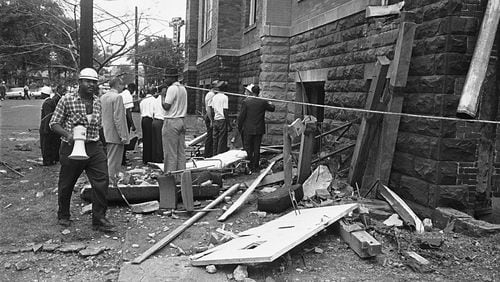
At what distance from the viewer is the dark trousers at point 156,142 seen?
35.0 ft

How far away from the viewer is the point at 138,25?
35.9 ft

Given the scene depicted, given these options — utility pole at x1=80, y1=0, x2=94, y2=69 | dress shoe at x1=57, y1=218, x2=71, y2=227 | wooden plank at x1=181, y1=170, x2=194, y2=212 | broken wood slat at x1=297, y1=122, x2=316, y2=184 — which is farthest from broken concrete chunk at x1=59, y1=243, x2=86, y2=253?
broken wood slat at x1=297, y1=122, x2=316, y2=184

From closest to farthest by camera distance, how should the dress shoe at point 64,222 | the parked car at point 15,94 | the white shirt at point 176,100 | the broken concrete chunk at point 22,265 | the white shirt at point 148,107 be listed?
the broken concrete chunk at point 22,265
the dress shoe at point 64,222
the white shirt at point 176,100
the white shirt at point 148,107
the parked car at point 15,94

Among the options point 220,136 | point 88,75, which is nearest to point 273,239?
point 88,75

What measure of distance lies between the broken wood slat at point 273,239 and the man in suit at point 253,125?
13.5ft

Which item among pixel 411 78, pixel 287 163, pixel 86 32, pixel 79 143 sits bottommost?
pixel 287 163

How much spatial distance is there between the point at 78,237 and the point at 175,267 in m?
1.74

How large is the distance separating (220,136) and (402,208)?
19.0 feet

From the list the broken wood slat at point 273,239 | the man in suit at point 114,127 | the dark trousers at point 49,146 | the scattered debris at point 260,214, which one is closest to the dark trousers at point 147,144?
the dark trousers at point 49,146

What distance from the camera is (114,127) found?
804cm

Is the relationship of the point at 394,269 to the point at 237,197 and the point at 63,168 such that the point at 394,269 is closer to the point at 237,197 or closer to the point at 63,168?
Answer: the point at 237,197

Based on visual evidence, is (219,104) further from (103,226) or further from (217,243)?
(217,243)

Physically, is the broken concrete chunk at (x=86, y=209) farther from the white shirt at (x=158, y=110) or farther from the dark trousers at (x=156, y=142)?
the white shirt at (x=158, y=110)

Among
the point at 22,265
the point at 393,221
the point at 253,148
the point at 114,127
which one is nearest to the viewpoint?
the point at 22,265
